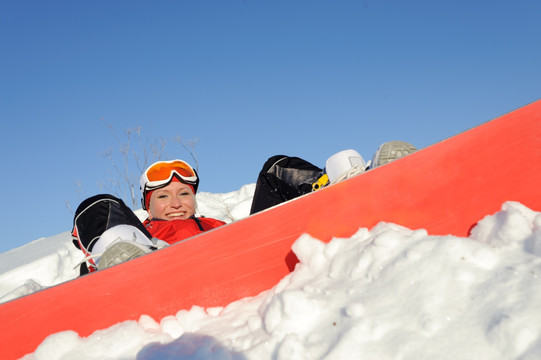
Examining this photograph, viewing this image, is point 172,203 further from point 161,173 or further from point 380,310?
point 380,310

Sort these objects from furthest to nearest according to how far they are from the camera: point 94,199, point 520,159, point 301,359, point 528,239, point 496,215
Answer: point 94,199, point 520,159, point 496,215, point 528,239, point 301,359

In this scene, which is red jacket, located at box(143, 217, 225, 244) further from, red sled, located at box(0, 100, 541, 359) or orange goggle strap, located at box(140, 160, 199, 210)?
red sled, located at box(0, 100, 541, 359)

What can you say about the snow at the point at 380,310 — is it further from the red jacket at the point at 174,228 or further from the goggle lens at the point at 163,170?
the goggle lens at the point at 163,170

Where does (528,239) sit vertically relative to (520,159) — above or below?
below

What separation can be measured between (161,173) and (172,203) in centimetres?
22

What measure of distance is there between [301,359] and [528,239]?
640mm

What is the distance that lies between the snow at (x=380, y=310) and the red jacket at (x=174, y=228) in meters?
1.37

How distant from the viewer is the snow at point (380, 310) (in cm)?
96

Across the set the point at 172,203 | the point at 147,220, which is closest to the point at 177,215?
the point at 172,203

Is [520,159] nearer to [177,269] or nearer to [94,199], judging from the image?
[177,269]

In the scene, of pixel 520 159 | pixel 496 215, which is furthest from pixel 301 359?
pixel 520 159

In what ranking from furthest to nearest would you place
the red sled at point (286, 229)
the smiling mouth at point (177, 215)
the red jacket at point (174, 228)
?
1. the smiling mouth at point (177, 215)
2. the red jacket at point (174, 228)
3. the red sled at point (286, 229)

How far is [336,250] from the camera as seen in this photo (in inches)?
55.3

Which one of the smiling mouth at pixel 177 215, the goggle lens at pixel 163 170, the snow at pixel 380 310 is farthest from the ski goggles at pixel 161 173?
the snow at pixel 380 310
